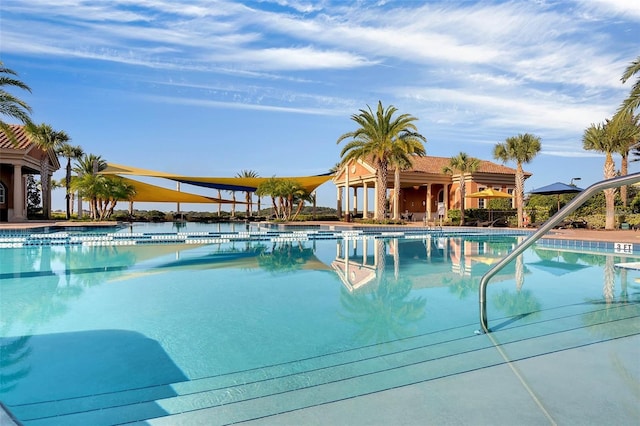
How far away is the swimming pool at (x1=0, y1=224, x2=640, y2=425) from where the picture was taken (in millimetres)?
2568

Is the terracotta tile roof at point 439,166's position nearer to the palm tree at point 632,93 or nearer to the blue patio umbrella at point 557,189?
the blue patio umbrella at point 557,189

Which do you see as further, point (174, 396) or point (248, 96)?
point (248, 96)

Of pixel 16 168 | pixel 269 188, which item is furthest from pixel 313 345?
pixel 16 168

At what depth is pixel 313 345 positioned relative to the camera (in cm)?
407

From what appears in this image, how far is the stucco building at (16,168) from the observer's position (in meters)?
23.7

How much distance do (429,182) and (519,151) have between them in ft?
25.9

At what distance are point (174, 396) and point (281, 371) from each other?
0.84m

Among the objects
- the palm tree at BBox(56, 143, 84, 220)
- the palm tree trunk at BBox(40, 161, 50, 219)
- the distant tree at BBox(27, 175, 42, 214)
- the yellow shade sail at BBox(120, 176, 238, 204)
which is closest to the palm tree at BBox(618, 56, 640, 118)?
the yellow shade sail at BBox(120, 176, 238, 204)

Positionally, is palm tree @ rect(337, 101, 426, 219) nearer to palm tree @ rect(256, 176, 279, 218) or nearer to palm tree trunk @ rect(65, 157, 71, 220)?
palm tree @ rect(256, 176, 279, 218)

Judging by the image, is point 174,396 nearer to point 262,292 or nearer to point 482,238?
point 262,292

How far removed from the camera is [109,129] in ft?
84.6

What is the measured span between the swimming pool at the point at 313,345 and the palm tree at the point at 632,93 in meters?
5.17

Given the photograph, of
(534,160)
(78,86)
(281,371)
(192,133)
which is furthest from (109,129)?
(281,371)

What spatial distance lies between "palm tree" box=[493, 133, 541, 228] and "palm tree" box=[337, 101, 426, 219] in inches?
164
